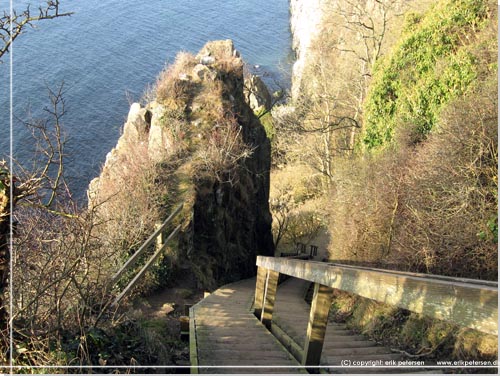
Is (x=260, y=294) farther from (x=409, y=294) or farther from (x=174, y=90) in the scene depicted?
(x=174, y=90)

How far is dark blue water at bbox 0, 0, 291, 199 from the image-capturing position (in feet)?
91.7

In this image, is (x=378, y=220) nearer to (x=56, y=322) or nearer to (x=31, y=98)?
(x=56, y=322)

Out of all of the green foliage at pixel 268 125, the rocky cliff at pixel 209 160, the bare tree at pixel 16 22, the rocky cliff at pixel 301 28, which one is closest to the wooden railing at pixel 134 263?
the rocky cliff at pixel 209 160

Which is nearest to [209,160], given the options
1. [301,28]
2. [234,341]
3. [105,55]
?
[234,341]

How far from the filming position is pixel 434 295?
289 centimetres

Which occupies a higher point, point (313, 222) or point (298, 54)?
point (298, 54)

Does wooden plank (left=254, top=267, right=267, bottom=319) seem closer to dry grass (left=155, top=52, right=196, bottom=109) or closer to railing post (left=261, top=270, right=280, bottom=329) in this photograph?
railing post (left=261, top=270, right=280, bottom=329)

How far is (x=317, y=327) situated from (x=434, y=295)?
81.0 inches

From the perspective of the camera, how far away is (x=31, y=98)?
27375 millimetres

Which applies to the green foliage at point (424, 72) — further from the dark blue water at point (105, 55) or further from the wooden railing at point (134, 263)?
the dark blue water at point (105, 55)

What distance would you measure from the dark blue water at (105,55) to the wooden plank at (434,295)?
21.5 metres

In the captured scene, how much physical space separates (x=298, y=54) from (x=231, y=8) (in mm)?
8097

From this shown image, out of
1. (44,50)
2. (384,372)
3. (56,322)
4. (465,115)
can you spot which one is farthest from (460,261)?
(44,50)

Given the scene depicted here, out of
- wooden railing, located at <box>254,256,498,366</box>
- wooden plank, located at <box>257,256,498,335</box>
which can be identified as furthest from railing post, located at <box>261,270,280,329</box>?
wooden plank, located at <box>257,256,498,335</box>
